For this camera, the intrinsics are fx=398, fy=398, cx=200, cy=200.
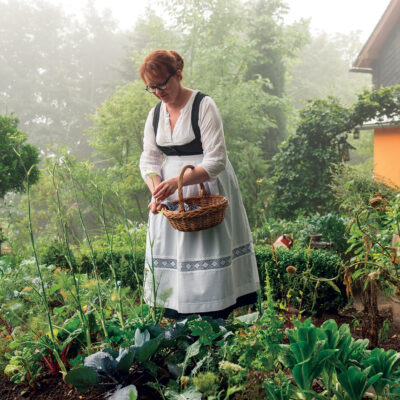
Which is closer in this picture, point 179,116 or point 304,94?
point 179,116

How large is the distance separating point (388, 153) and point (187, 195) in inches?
243

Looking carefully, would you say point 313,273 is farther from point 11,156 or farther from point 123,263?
point 11,156

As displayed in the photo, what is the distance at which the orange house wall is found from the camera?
7054 millimetres

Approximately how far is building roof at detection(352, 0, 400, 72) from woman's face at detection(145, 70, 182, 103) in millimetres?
10129

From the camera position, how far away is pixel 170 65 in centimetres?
222

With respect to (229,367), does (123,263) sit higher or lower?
lower

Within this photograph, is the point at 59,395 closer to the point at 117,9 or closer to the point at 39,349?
the point at 39,349

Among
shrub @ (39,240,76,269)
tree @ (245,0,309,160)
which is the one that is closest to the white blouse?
shrub @ (39,240,76,269)

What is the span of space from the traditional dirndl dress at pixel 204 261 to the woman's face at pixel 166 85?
1.22 ft

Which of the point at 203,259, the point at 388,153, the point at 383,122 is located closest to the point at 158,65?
the point at 203,259

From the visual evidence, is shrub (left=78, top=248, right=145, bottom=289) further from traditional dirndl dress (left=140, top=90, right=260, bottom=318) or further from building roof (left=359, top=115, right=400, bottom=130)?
building roof (left=359, top=115, right=400, bottom=130)

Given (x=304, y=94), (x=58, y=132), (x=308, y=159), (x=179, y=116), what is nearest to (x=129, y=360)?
(x=179, y=116)

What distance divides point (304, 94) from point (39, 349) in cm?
2969

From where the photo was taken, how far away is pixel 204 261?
2270 mm
